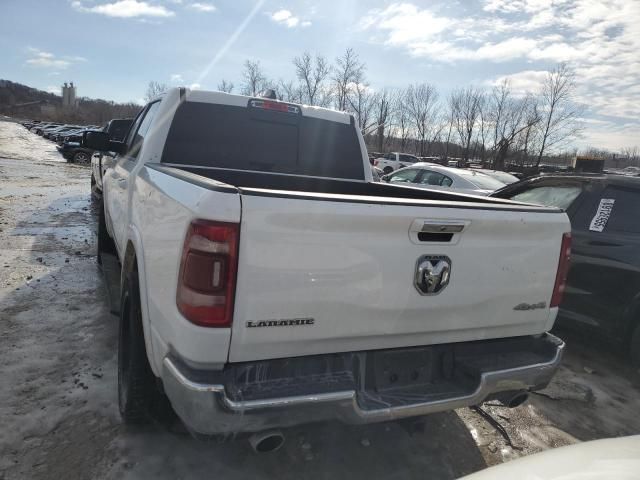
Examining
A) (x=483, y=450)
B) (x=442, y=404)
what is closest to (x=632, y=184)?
(x=483, y=450)

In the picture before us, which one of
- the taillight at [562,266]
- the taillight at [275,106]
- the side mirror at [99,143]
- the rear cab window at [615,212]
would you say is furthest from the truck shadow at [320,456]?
the side mirror at [99,143]

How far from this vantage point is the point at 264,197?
1.87 meters

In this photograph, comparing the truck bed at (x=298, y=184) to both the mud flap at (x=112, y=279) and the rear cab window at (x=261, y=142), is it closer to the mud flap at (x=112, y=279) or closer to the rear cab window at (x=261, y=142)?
the rear cab window at (x=261, y=142)

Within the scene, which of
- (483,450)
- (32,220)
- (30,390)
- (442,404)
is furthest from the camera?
(32,220)

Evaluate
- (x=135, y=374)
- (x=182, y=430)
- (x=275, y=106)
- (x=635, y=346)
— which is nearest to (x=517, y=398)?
(x=182, y=430)

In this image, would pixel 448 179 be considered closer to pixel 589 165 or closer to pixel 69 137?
pixel 589 165

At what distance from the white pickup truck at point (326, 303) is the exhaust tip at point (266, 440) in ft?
0.28

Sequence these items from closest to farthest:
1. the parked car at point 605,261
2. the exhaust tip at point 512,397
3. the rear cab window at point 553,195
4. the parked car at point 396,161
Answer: the exhaust tip at point 512,397, the parked car at point 605,261, the rear cab window at point 553,195, the parked car at point 396,161

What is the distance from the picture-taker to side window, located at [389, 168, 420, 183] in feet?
34.9

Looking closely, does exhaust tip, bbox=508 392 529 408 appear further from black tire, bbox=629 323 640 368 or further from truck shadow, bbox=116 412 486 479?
black tire, bbox=629 323 640 368

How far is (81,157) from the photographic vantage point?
1049 inches

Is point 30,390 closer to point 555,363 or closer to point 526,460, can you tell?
point 526,460

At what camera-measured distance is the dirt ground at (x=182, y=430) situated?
8.63ft

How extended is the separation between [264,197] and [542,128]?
1993 inches
